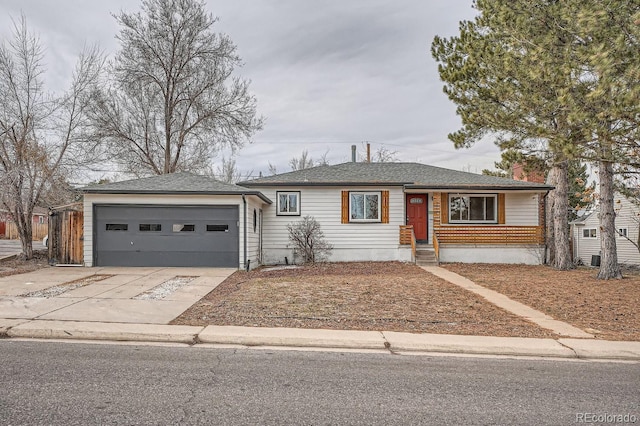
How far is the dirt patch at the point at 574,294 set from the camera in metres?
7.03

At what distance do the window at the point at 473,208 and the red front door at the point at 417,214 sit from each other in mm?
1177

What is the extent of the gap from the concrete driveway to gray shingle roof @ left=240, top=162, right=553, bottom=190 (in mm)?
5399

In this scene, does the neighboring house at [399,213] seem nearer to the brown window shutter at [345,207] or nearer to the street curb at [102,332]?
the brown window shutter at [345,207]

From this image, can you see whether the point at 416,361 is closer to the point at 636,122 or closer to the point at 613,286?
the point at 636,122

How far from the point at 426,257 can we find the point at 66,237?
13031mm

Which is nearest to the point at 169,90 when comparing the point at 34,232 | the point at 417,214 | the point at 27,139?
the point at 27,139

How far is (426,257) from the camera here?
647 inches

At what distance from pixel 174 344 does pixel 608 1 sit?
27.5 feet

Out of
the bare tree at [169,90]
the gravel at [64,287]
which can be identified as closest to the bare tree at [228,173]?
the bare tree at [169,90]

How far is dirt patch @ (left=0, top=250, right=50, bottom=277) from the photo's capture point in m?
12.3

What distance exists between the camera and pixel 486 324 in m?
6.87

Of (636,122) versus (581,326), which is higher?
(636,122)

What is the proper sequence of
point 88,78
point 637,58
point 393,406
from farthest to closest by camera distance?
1. point 88,78
2. point 637,58
3. point 393,406

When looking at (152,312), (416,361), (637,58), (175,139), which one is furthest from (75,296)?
(175,139)
